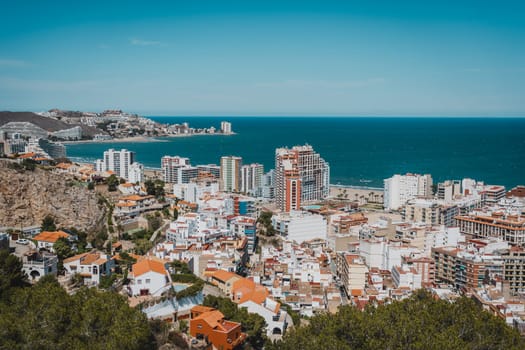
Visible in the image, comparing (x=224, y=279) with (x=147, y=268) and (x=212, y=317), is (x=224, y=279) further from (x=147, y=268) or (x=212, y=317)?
(x=212, y=317)

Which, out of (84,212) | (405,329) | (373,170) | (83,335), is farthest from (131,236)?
(373,170)

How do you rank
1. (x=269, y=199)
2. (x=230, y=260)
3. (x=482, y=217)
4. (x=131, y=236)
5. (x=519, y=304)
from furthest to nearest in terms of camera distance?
(x=269, y=199)
(x=482, y=217)
(x=131, y=236)
(x=230, y=260)
(x=519, y=304)

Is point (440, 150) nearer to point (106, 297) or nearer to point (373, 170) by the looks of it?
point (373, 170)

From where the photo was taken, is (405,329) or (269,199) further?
(269,199)

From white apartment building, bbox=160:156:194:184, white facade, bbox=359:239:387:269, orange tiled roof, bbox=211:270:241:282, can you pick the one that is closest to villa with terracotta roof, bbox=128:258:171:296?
orange tiled roof, bbox=211:270:241:282

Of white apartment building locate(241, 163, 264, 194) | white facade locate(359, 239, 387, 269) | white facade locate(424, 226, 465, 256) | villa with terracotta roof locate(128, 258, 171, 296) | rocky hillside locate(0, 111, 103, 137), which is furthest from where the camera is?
rocky hillside locate(0, 111, 103, 137)

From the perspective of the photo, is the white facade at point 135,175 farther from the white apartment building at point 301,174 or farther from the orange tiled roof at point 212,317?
the orange tiled roof at point 212,317

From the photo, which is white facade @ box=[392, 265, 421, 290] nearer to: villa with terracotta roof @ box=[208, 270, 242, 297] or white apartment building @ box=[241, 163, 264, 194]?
villa with terracotta roof @ box=[208, 270, 242, 297]
